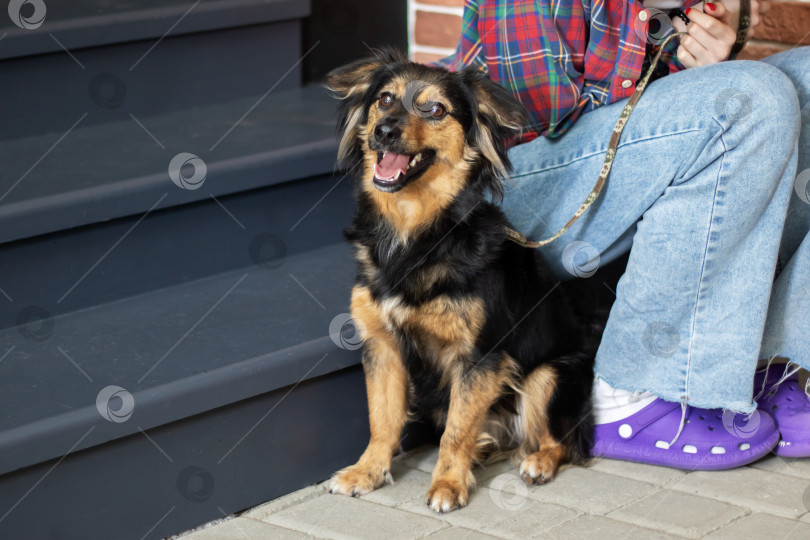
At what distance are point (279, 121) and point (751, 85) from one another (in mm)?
1497

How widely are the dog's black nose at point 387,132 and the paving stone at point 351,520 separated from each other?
877 millimetres

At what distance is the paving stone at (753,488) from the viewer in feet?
7.04

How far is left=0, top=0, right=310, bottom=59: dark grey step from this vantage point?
8.30 ft

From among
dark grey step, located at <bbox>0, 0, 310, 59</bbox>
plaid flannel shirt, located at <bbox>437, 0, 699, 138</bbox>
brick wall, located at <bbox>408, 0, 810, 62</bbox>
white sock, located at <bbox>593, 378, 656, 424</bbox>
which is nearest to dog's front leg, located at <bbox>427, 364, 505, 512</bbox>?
white sock, located at <bbox>593, 378, 656, 424</bbox>

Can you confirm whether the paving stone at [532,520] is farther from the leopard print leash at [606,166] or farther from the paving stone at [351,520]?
the leopard print leash at [606,166]

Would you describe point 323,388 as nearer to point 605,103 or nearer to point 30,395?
point 30,395

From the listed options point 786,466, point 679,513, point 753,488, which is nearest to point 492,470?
point 679,513

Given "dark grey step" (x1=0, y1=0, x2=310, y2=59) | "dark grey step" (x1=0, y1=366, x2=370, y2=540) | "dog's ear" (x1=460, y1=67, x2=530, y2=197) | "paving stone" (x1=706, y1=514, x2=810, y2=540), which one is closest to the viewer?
"dark grey step" (x1=0, y1=366, x2=370, y2=540)

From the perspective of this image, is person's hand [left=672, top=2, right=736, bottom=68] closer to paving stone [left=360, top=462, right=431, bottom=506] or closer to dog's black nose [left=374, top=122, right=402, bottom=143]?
dog's black nose [left=374, top=122, right=402, bottom=143]

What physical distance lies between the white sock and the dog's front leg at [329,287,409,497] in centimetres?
53

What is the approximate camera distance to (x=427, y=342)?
2.22m

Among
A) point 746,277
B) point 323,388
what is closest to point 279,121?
point 323,388

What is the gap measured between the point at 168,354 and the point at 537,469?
0.96 m

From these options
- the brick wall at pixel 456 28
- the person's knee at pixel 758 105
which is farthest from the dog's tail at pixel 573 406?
the brick wall at pixel 456 28
